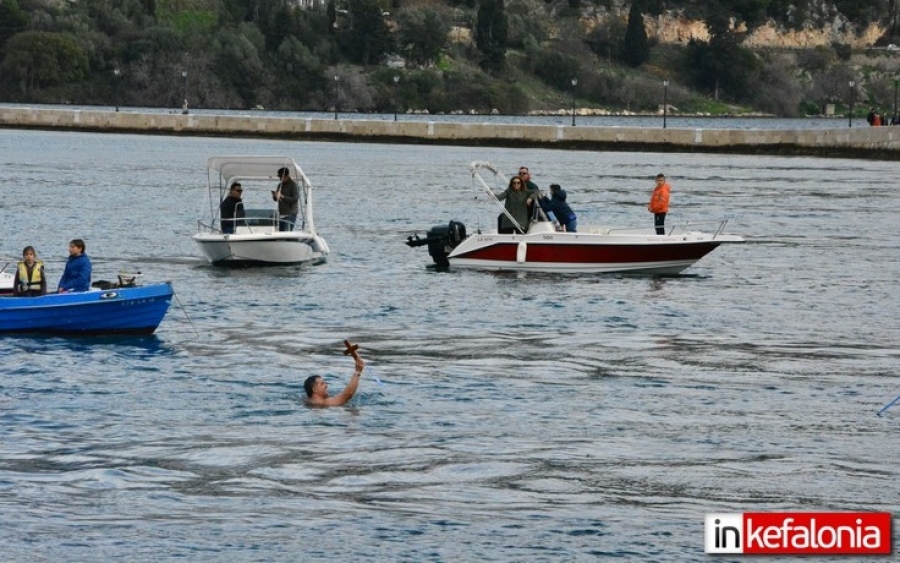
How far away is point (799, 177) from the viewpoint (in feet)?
311

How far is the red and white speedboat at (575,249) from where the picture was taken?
40.8m

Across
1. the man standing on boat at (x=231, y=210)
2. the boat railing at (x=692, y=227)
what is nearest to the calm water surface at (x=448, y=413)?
the boat railing at (x=692, y=227)

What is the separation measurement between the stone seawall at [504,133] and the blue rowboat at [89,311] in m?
86.6

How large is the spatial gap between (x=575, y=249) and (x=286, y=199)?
269 inches

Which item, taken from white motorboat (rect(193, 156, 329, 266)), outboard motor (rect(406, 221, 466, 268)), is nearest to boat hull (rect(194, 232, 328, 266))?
white motorboat (rect(193, 156, 329, 266))

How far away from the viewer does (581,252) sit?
40.9m

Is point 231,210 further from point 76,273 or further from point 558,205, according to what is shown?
point 76,273

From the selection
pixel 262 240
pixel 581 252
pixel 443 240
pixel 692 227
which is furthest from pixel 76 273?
pixel 692 227

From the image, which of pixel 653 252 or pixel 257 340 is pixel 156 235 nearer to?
pixel 653 252

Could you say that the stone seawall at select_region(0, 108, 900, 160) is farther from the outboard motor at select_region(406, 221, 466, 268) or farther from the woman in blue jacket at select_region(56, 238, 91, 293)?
the woman in blue jacket at select_region(56, 238, 91, 293)

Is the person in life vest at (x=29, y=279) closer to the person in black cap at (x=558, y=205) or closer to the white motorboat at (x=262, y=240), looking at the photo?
the white motorboat at (x=262, y=240)

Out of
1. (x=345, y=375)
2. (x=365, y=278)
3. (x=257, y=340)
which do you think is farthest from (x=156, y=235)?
(x=345, y=375)

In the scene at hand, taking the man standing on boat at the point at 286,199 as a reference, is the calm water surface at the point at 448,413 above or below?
below

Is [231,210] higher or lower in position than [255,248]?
higher
